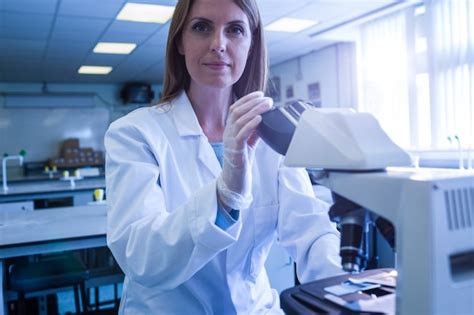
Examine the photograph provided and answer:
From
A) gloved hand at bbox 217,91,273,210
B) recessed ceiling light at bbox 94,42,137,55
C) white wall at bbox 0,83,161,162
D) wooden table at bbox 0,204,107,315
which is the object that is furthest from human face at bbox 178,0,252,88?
white wall at bbox 0,83,161,162

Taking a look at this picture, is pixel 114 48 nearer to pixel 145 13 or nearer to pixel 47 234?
pixel 145 13

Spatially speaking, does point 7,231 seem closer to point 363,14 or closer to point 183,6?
point 183,6

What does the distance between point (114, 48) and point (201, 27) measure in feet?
16.3

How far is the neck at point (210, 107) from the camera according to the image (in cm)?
114

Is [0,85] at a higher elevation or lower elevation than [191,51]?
higher

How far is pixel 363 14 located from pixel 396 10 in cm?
37

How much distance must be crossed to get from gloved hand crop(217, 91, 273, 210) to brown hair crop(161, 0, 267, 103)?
1.33ft

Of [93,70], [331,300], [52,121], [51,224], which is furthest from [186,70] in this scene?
[52,121]

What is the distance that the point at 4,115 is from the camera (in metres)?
7.95

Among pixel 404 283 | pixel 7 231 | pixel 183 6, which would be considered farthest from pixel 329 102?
pixel 404 283

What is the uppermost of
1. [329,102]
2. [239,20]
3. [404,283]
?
[329,102]

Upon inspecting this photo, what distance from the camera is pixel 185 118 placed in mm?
1070

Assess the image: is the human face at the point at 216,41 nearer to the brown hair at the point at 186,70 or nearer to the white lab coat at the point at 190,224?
the brown hair at the point at 186,70

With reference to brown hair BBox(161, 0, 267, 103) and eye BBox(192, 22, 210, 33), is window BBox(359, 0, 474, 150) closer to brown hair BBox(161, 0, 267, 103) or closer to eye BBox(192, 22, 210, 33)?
brown hair BBox(161, 0, 267, 103)
